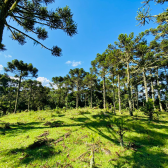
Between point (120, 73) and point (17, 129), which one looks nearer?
point (17, 129)

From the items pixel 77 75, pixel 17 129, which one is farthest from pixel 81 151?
pixel 77 75

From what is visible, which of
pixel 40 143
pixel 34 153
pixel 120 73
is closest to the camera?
pixel 34 153

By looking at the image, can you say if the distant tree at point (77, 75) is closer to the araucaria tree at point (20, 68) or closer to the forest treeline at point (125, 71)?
the forest treeline at point (125, 71)

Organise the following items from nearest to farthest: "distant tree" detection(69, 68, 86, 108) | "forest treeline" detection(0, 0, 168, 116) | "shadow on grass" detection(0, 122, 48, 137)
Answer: "shadow on grass" detection(0, 122, 48, 137) → "forest treeline" detection(0, 0, 168, 116) → "distant tree" detection(69, 68, 86, 108)

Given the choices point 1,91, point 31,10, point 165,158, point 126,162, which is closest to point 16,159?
point 126,162

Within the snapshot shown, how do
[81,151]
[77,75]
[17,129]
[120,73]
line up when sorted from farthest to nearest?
[77,75] < [120,73] < [17,129] < [81,151]

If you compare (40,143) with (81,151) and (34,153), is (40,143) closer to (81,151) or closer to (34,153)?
(34,153)

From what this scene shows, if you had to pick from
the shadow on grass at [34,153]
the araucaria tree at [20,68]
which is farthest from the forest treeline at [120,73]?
the shadow on grass at [34,153]

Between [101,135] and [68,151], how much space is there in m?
2.41

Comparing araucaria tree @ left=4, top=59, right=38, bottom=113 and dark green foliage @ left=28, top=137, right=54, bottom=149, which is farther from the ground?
araucaria tree @ left=4, top=59, right=38, bottom=113

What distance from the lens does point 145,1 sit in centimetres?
488

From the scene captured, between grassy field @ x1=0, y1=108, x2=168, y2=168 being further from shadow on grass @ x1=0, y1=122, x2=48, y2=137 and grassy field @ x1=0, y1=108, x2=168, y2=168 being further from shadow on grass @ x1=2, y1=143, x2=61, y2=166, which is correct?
shadow on grass @ x1=0, y1=122, x2=48, y2=137

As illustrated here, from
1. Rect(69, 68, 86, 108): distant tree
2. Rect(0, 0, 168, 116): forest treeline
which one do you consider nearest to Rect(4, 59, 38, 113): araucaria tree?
Rect(0, 0, 168, 116): forest treeline

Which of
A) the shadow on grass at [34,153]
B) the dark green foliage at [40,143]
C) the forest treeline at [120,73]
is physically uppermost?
the forest treeline at [120,73]
